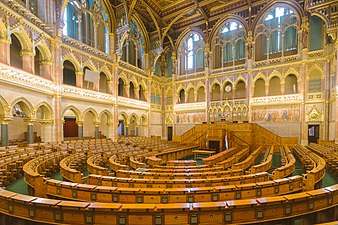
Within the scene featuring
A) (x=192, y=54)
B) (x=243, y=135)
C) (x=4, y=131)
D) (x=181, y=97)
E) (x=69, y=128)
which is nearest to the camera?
(x=4, y=131)

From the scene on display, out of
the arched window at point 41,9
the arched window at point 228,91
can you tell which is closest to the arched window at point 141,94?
the arched window at point 228,91

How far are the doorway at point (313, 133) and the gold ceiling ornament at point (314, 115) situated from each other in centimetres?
119

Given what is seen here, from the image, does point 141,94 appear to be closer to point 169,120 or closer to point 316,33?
point 169,120

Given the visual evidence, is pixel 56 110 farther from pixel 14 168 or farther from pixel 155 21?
pixel 155 21

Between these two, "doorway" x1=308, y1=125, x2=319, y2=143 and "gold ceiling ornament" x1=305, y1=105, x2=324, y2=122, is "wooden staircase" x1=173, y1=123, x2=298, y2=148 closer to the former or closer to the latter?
"gold ceiling ornament" x1=305, y1=105, x2=324, y2=122

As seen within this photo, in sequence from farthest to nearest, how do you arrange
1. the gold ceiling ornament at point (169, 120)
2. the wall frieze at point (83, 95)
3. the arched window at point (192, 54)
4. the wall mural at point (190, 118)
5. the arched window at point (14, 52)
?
the gold ceiling ornament at point (169, 120)
the arched window at point (192, 54)
the wall mural at point (190, 118)
the wall frieze at point (83, 95)
the arched window at point (14, 52)

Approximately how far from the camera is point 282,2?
1667cm

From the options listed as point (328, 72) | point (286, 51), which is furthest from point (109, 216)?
point (286, 51)

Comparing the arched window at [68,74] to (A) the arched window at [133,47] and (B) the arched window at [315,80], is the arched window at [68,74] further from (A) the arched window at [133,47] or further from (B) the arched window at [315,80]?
(B) the arched window at [315,80]

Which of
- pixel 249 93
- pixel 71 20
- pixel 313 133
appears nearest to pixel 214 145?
pixel 249 93

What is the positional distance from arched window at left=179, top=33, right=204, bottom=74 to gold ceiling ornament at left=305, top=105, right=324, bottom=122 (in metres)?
11.6

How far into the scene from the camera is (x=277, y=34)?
57.9 feet

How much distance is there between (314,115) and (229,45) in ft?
35.1

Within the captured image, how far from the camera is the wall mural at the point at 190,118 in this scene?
68.4ft
